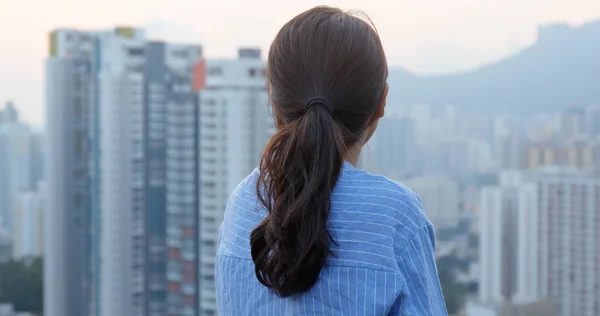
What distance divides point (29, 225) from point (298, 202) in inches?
342

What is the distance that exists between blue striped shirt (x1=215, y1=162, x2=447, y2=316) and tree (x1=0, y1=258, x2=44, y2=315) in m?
7.68

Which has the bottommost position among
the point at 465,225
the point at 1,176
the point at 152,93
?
the point at 465,225

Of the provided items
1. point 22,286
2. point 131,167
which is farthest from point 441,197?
point 22,286

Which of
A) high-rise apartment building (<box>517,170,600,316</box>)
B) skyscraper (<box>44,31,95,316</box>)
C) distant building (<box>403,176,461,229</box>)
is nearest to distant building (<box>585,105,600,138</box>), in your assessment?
high-rise apartment building (<box>517,170,600,316</box>)

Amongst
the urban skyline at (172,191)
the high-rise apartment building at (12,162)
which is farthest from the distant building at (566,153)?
the high-rise apartment building at (12,162)

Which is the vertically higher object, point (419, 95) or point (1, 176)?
point (419, 95)

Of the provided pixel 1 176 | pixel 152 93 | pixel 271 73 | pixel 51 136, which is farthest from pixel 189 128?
pixel 271 73

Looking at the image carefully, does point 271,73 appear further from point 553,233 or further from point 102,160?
point 553,233

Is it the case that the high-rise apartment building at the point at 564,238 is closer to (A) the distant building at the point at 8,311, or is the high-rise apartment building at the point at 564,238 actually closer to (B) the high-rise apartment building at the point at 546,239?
(B) the high-rise apartment building at the point at 546,239

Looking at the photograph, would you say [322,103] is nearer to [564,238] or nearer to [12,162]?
[564,238]

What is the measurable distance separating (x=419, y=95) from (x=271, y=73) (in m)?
8.10

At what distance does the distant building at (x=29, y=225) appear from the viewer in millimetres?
8344

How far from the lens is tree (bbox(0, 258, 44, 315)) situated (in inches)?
297

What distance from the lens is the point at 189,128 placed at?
19.6 ft
